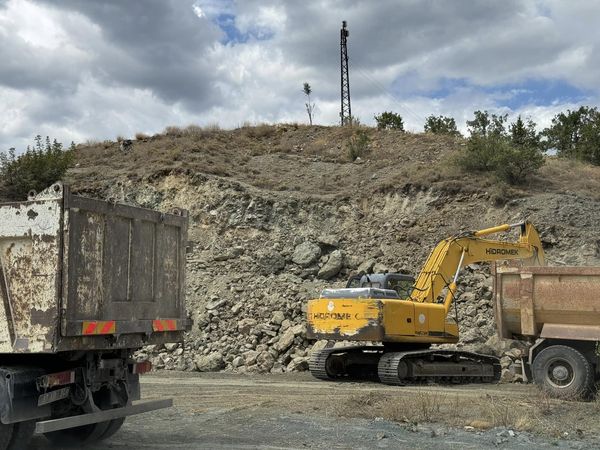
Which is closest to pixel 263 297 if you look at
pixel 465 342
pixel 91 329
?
pixel 465 342

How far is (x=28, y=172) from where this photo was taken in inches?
1112

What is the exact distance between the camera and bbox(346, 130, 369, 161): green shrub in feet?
100

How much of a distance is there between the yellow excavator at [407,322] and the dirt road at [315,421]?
101 cm

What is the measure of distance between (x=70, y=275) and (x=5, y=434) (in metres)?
1.69

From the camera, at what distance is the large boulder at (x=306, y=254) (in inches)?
883

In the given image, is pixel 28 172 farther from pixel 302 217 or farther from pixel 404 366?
pixel 404 366

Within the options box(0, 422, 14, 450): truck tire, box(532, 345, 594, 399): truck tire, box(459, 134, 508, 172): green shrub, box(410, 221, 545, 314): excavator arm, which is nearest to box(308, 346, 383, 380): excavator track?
box(410, 221, 545, 314): excavator arm

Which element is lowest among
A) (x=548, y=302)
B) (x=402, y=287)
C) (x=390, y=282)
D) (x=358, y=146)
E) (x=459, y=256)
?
(x=548, y=302)

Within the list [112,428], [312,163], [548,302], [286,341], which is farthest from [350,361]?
[312,163]

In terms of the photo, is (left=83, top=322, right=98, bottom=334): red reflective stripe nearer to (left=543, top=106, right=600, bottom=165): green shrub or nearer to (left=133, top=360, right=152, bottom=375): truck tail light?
(left=133, top=360, right=152, bottom=375): truck tail light

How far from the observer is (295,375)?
53.4 feet

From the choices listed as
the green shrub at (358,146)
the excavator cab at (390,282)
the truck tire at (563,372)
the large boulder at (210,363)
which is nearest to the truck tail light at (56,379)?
the truck tire at (563,372)

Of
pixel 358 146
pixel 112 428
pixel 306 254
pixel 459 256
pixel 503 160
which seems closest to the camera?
pixel 112 428

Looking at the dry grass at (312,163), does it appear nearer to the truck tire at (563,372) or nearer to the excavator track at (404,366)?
the excavator track at (404,366)
